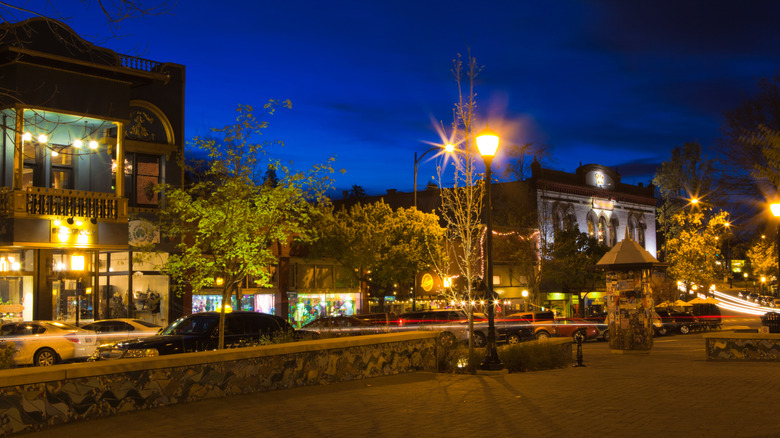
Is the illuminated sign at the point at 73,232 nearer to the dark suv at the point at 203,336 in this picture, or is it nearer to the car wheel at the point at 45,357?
the car wheel at the point at 45,357

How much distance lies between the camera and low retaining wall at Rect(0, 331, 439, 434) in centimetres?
951

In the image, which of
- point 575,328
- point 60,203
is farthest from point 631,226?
point 60,203

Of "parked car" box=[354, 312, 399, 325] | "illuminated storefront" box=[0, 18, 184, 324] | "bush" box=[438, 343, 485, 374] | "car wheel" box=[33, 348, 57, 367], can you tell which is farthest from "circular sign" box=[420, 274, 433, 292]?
"bush" box=[438, 343, 485, 374]

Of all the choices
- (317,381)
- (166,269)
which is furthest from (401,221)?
(317,381)

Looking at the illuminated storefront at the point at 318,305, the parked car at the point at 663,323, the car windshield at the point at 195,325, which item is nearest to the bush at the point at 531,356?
the car windshield at the point at 195,325

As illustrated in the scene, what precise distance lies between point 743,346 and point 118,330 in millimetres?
19356

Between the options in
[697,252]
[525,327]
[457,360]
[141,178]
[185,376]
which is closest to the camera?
[185,376]

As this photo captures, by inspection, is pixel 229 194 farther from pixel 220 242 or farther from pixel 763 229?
pixel 763 229

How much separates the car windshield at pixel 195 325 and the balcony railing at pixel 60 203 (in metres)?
10.6

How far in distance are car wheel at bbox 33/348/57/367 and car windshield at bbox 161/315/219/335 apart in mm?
6438

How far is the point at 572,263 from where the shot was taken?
51.8 meters

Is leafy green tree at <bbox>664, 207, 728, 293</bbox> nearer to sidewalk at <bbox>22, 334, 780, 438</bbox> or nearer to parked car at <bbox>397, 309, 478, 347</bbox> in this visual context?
parked car at <bbox>397, 309, 478, 347</bbox>

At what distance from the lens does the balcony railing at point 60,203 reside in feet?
83.3

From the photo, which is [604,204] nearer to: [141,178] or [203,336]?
[141,178]
